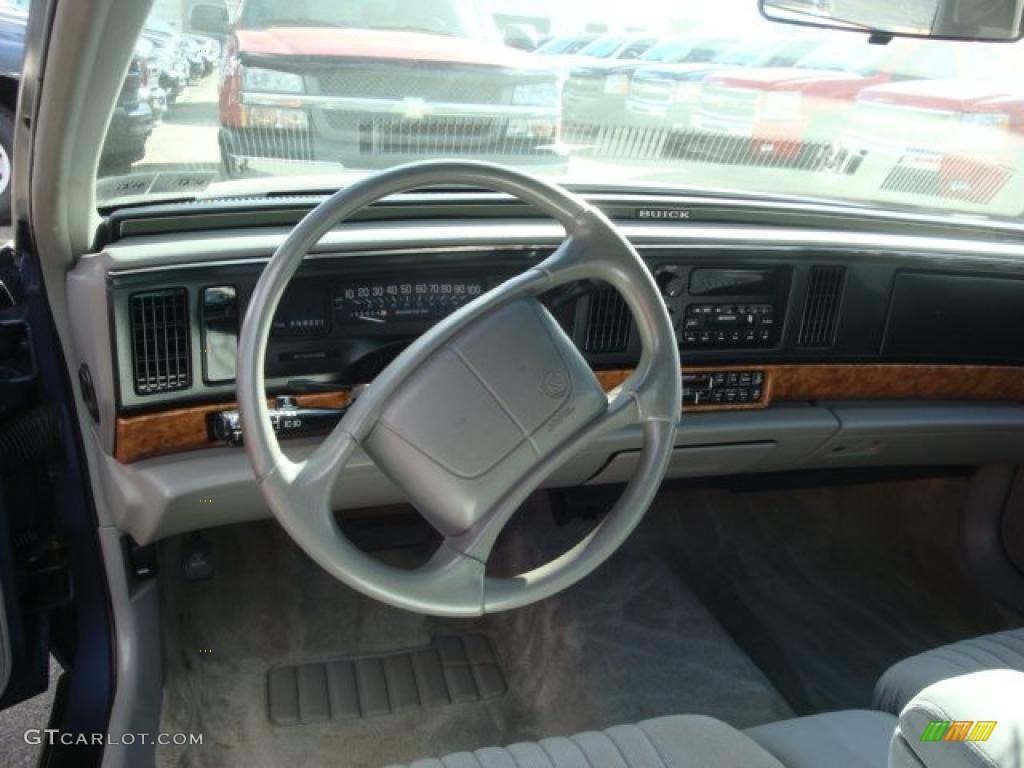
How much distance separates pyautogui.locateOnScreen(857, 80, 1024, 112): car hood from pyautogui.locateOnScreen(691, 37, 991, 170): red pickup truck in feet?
0.11

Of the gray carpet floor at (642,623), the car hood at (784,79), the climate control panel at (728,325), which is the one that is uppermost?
the car hood at (784,79)

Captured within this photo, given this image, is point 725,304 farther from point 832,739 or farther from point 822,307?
point 832,739

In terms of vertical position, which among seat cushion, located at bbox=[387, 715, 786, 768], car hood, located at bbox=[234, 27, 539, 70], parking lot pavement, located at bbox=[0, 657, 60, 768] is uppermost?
car hood, located at bbox=[234, 27, 539, 70]

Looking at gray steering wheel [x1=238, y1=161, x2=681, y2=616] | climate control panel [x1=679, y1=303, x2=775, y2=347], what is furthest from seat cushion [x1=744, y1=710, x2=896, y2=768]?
climate control panel [x1=679, y1=303, x2=775, y2=347]

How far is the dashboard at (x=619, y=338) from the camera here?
188 centimetres

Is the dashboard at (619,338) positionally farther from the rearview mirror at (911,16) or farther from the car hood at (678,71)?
the rearview mirror at (911,16)

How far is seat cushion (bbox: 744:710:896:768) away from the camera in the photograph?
1.57 meters

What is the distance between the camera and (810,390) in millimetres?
2535

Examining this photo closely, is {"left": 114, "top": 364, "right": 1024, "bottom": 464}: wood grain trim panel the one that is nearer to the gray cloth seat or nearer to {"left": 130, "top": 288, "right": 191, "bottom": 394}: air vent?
{"left": 130, "top": 288, "right": 191, "bottom": 394}: air vent

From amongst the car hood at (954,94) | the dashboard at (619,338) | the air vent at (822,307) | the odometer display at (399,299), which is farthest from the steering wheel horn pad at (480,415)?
the car hood at (954,94)

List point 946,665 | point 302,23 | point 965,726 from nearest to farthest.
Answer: point 965,726
point 946,665
point 302,23

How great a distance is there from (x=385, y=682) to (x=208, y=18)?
1663 mm

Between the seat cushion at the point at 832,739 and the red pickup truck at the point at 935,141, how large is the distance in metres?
1.47

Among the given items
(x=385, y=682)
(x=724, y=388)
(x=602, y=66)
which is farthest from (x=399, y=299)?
(x=385, y=682)
